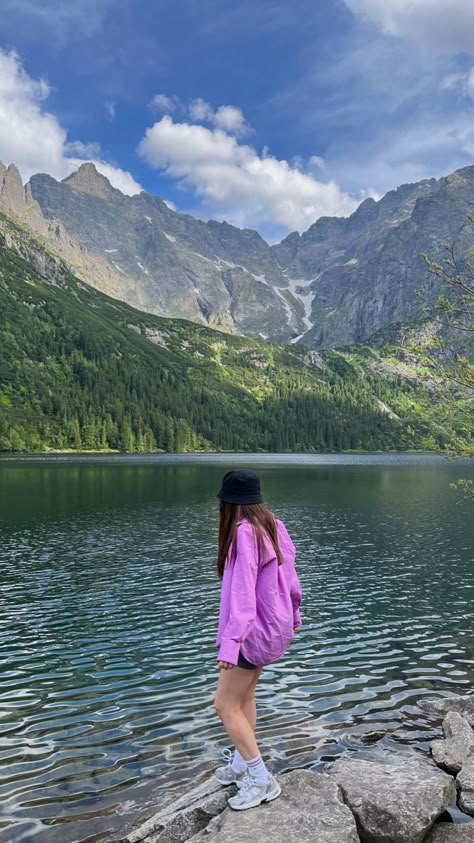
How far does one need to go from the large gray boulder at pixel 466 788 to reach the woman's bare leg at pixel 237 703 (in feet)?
14.1

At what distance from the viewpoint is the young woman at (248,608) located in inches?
349

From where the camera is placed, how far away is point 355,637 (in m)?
24.1

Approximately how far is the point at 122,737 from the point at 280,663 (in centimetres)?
765

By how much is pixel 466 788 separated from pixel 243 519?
698cm

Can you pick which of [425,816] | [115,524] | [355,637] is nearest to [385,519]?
[115,524]

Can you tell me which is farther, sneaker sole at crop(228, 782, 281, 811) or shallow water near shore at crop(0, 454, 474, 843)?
shallow water near shore at crop(0, 454, 474, 843)

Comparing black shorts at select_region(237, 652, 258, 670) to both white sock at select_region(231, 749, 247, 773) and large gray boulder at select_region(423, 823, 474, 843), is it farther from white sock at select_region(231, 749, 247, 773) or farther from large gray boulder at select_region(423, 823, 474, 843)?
large gray boulder at select_region(423, 823, 474, 843)

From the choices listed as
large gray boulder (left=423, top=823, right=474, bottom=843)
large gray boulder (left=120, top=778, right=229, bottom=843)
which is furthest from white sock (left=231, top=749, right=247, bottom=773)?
large gray boulder (left=423, top=823, right=474, bottom=843)

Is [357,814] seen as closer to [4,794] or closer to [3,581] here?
[4,794]

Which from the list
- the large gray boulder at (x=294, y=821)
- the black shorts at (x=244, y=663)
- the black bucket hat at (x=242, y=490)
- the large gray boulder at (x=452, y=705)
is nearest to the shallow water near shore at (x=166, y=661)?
the large gray boulder at (x=452, y=705)

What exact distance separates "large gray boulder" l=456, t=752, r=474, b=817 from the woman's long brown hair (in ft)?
19.8

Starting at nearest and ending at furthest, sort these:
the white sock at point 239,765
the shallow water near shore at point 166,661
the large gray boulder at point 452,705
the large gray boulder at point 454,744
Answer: the white sock at point 239,765 < the large gray boulder at point 454,744 < the shallow water near shore at point 166,661 < the large gray boulder at point 452,705

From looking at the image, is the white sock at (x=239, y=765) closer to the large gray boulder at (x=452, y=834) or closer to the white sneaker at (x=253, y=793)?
the white sneaker at (x=253, y=793)

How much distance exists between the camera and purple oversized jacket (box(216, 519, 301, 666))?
8.70 metres
